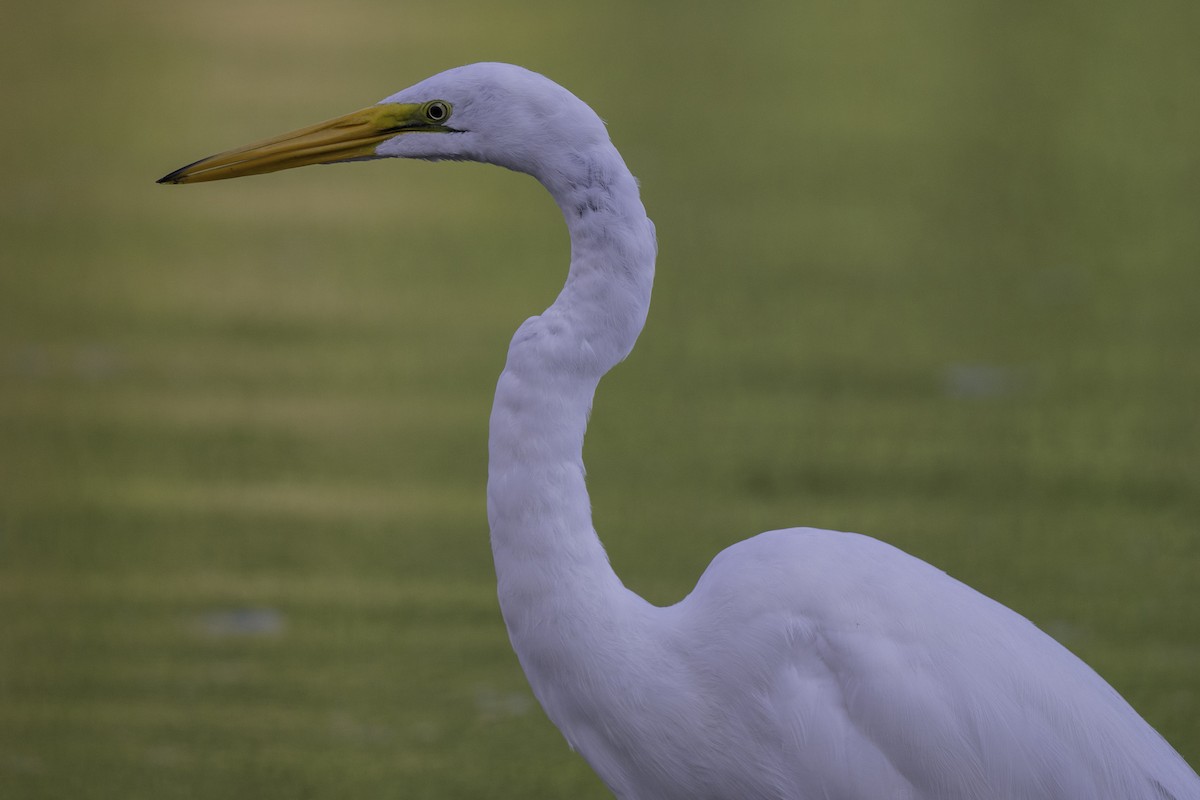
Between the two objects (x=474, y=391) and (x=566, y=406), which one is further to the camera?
(x=474, y=391)

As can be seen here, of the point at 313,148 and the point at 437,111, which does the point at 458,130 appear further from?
the point at 313,148

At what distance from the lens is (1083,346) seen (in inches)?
263

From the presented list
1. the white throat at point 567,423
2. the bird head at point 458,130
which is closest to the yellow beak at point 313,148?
the bird head at point 458,130

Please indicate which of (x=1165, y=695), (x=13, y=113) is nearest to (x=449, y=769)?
(x=1165, y=695)

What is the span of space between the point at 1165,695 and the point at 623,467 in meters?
1.88

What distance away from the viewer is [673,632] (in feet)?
8.35

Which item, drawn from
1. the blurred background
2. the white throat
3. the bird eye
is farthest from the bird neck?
the blurred background

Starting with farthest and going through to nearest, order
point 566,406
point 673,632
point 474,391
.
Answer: point 474,391, point 673,632, point 566,406

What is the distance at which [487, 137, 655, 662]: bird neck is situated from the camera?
2408 mm

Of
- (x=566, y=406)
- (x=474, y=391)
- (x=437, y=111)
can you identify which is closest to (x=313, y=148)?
(x=437, y=111)

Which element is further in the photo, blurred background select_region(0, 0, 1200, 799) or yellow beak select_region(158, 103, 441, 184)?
blurred background select_region(0, 0, 1200, 799)

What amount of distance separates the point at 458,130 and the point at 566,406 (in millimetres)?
409

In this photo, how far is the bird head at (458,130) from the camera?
94.9 inches

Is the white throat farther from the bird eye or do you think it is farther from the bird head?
the bird eye
